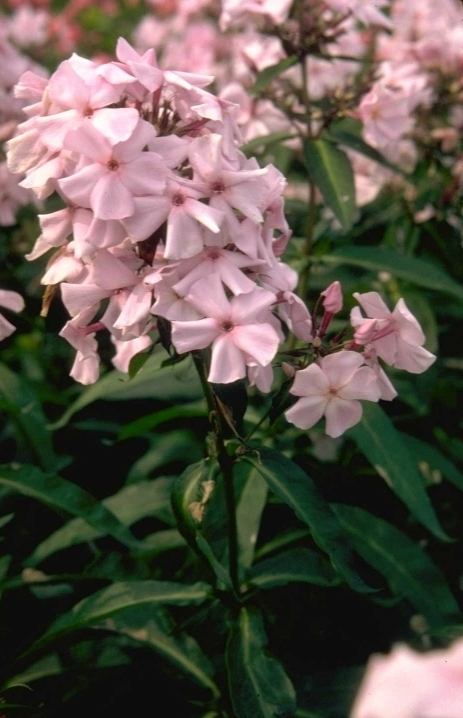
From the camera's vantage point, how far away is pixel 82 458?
177 cm

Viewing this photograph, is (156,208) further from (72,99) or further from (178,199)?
(72,99)

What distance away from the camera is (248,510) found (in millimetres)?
1380

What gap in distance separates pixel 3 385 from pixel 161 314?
0.74 meters

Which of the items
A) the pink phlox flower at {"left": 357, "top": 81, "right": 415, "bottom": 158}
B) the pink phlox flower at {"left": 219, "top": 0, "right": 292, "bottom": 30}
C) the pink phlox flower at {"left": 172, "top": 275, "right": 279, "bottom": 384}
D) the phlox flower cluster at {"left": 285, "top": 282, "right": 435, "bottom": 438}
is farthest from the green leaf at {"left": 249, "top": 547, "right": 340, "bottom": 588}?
the pink phlox flower at {"left": 219, "top": 0, "right": 292, "bottom": 30}

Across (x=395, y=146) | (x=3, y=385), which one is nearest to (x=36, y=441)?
(x=3, y=385)

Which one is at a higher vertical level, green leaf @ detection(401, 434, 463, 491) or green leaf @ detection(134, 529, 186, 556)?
green leaf @ detection(134, 529, 186, 556)

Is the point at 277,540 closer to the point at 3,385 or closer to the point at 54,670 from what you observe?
the point at 54,670

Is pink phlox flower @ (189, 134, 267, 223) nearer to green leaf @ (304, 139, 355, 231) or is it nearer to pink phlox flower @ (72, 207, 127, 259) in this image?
pink phlox flower @ (72, 207, 127, 259)

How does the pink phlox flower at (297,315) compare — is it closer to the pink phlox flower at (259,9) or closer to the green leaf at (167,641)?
the green leaf at (167,641)

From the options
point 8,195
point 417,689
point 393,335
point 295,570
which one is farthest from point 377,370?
point 8,195

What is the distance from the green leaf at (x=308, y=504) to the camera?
1.03 metres

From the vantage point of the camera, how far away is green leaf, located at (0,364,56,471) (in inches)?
59.0

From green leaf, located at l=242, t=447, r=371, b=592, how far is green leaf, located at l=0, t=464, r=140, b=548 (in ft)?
1.00

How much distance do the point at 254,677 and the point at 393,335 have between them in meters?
0.47
